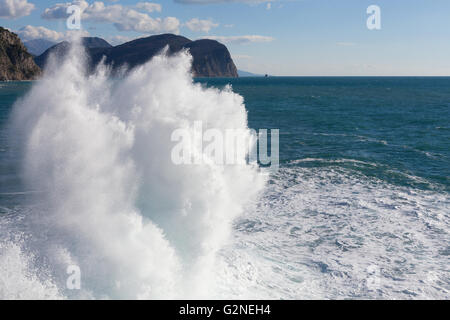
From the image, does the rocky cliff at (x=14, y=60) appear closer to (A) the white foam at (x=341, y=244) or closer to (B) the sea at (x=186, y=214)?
(B) the sea at (x=186, y=214)

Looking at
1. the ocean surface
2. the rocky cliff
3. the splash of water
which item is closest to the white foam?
the ocean surface

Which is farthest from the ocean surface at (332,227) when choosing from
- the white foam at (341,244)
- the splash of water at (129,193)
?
the splash of water at (129,193)

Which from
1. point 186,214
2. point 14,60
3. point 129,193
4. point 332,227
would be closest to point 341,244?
point 332,227

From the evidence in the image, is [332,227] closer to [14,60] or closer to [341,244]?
Answer: [341,244]
